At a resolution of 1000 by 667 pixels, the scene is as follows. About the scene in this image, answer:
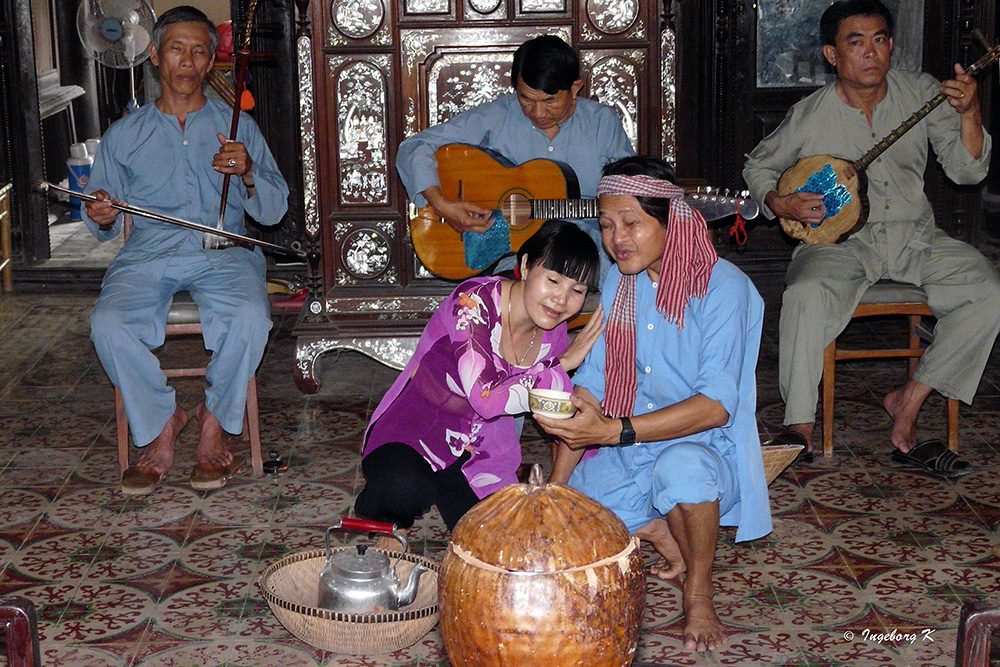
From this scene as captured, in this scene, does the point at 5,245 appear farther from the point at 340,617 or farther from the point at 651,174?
the point at 651,174

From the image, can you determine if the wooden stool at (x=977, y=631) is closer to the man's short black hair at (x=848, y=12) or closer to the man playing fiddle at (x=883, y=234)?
the man playing fiddle at (x=883, y=234)

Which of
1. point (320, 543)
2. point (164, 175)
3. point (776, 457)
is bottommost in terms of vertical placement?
point (320, 543)

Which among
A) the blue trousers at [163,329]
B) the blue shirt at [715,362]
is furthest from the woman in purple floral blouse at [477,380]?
the blue trousers at [163,329]

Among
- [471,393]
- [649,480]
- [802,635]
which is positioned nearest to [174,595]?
[471,393]

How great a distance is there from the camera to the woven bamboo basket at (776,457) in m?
3.94

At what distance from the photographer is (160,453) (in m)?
4.78

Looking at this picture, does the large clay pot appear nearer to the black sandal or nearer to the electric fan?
the black sandal

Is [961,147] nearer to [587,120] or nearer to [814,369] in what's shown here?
[814,369]

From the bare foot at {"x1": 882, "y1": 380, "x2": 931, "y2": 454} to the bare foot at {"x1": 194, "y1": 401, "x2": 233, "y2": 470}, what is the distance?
2577mm

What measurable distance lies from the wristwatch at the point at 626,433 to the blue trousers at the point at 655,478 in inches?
6.4

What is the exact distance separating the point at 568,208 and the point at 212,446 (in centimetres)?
165

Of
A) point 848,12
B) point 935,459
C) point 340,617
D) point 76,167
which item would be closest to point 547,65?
point 848,12

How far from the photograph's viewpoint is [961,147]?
488cm

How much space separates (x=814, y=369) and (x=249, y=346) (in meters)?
2.13
